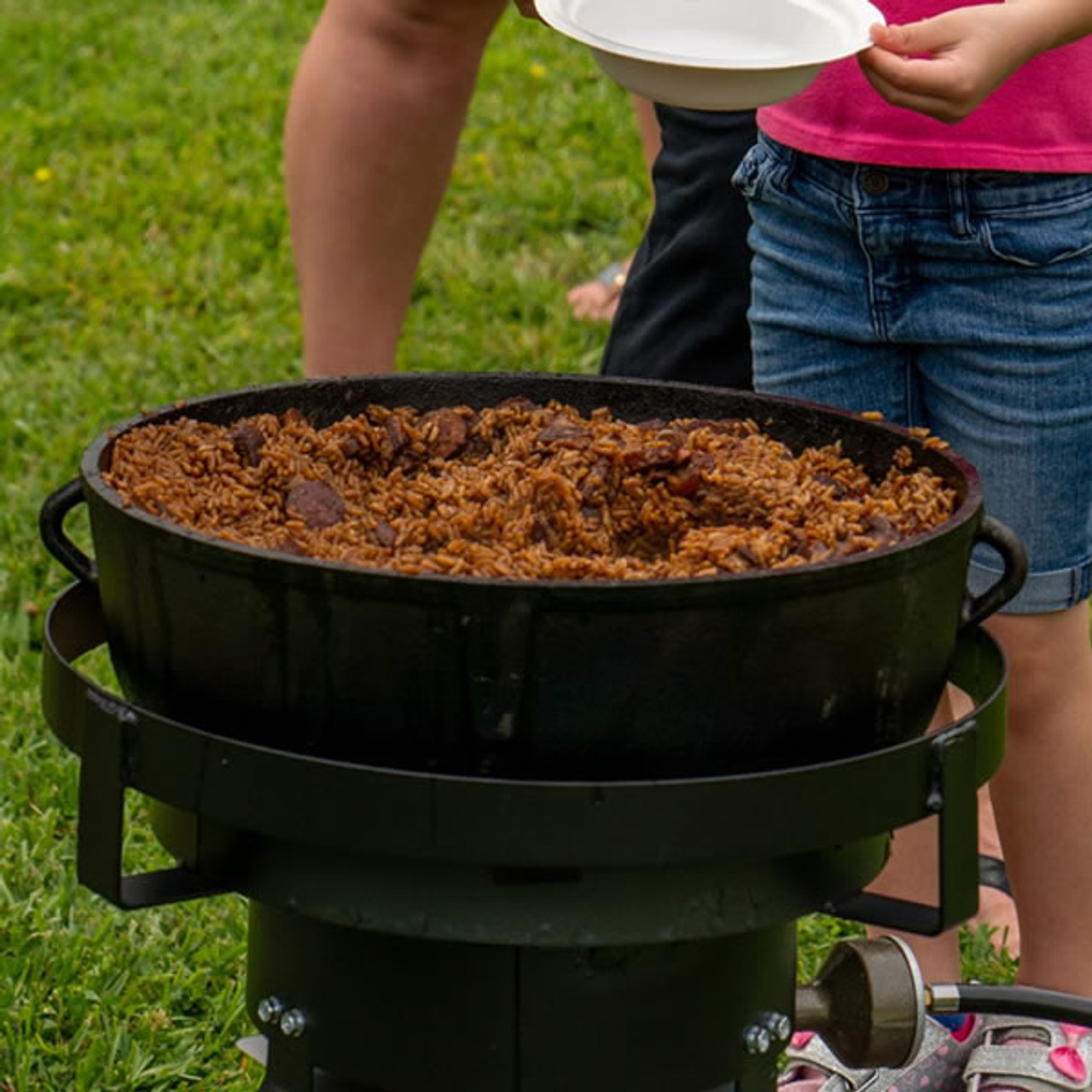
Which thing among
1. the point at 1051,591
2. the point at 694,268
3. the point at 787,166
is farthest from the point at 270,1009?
the point at 694,268

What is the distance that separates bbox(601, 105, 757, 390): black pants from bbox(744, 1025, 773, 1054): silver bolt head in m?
1.55

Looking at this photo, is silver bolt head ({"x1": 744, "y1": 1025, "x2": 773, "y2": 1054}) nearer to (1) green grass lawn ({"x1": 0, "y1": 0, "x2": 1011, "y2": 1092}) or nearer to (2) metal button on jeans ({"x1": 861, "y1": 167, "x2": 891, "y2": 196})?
(1) green grass lawn ({"x1": 0, "y1": 0, "x2": 1011, "y2": 1092})

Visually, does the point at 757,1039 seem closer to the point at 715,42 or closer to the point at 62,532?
the point at 62,532

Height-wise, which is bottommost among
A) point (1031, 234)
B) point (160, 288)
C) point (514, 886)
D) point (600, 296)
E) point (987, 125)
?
point (160, 288)

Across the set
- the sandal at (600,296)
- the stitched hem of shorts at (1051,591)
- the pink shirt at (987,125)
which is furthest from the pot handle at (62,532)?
the sandal at (600,296)

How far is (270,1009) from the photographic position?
1.94 metres

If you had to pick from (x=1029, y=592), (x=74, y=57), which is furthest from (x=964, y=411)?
(x=74, y=57)

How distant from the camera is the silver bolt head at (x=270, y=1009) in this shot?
1934mm

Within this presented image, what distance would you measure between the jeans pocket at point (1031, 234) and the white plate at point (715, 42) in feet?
1.56

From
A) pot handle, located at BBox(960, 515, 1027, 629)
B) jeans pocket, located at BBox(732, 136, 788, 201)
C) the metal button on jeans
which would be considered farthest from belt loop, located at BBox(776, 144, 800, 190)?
pot handle, located at BBox(960, 515, 1027, 629)

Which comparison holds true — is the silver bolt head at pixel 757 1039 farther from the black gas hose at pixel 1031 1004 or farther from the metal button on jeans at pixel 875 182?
the metal button on jeans at pixel 875 182

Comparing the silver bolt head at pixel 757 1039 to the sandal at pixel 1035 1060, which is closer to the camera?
the silver bolt head at pixel 757 1039

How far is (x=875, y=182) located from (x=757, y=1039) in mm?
1081

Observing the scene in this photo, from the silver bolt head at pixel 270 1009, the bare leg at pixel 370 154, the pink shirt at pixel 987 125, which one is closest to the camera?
the silver bolt head at pixel 270 1009
